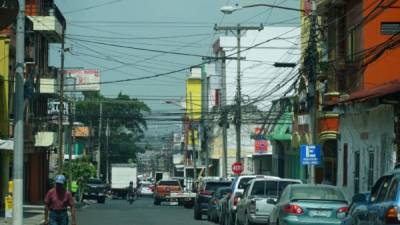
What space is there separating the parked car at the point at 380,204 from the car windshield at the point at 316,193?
163 inches

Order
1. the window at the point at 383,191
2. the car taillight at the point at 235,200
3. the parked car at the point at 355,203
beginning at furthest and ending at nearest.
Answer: the car taillight at the point at 235,200 < the parked car at the point at 355,203 < the window at the point at 383,191

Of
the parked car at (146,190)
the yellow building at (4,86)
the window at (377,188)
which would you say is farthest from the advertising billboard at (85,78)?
the window at (377,188)

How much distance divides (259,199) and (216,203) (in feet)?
32.4

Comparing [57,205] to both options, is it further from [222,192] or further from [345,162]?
[345,162]

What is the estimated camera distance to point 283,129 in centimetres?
5831

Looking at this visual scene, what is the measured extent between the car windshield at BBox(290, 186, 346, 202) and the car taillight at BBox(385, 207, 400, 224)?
758cm

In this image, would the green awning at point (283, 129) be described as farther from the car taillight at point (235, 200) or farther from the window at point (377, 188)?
the window at point (377, 188)

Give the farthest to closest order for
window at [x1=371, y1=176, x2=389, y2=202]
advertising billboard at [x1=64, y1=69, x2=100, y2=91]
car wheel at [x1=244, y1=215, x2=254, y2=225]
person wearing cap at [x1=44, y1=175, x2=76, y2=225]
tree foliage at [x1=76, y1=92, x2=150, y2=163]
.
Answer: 1. tree foliage at [x1=76, y1=92, x2=150, y2=163]
2. advertising billboard at [x1=64, y1=69, x2=100, y2=91]
3. car wheel at [x1=244, y1=215, x2=254, y2=225]
4. person wearing cap at [x1=44, y1=175, x2=76, y2=225]
5. window at [x1=371, y1=176, x2=389, y2=202]

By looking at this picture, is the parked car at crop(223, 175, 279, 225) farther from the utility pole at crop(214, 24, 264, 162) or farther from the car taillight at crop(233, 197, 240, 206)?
the utility pole at crop(214, 24, 264, 162)

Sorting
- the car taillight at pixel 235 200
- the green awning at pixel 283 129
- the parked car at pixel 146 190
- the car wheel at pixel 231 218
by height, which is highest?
the green awning at pixel 283 129

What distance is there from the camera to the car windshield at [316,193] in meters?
21.5

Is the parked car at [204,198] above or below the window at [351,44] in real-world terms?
below

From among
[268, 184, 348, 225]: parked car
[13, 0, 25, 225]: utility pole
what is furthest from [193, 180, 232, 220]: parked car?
[268, 184, 348, 225]: parked car

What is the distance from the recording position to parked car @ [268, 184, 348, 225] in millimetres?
20859
